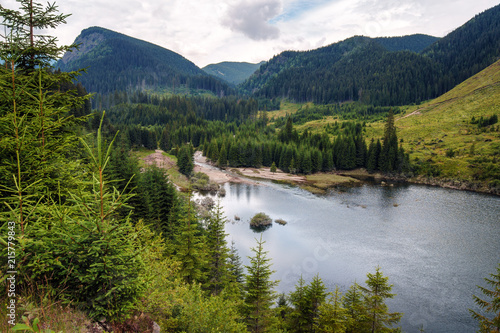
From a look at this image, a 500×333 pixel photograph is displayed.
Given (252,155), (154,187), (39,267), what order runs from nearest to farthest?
(39,267)
(154,187)
(252,155)

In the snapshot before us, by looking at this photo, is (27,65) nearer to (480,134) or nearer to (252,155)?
(252,155)

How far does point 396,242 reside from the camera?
4681 cm

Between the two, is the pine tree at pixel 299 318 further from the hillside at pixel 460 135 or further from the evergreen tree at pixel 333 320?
the hillside at pixel 460 135

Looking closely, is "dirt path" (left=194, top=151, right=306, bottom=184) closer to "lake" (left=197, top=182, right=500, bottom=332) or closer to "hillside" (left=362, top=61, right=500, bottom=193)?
"lake" (left=197, top=182, right=500, bottom=332)

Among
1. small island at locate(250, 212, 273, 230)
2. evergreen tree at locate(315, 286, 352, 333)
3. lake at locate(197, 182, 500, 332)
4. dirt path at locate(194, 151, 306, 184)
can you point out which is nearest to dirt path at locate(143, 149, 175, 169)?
dirt path at locate(194, 151, 306, 184)

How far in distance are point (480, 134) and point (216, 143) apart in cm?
11561

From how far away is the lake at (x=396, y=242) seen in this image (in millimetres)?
32375

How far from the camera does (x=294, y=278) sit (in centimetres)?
3672

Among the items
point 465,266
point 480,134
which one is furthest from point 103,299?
point 480,134

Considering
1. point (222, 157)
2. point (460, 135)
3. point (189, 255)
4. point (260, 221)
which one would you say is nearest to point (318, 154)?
point (222, 157)

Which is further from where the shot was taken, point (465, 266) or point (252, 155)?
point (252, 155)

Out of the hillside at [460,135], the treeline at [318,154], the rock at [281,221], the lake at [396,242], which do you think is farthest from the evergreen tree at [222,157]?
the hillside at [460,135]

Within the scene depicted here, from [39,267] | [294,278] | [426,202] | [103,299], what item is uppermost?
[39,267]

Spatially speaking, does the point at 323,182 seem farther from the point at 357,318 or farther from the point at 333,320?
the point at 333,320
